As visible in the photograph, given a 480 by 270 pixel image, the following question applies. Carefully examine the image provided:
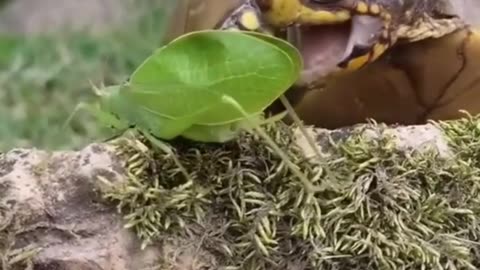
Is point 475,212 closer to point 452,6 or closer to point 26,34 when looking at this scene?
point 452,6

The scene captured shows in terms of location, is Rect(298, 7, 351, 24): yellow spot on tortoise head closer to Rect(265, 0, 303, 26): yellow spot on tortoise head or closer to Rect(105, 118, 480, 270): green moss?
Rect(265, 0, 303, 26): yellow spot on tortoise head

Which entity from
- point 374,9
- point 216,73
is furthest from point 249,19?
point 216,73

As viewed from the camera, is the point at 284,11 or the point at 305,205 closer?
the point at 305,205

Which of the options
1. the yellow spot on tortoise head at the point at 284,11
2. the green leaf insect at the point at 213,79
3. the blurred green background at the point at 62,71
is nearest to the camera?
the green leaf insect at the point at 213,79

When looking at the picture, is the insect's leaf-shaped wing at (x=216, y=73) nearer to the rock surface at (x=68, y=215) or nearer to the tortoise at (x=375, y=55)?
the rock surface at (x=68, y=215)

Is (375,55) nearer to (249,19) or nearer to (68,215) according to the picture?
(249,19)

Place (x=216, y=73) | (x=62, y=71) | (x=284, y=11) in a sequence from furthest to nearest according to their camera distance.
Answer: (x=62, y=71), (x=284, y=11), (x=216, y=73)

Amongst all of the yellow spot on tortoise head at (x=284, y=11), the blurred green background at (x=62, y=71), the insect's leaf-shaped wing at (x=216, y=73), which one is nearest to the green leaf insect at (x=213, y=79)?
the insect's leaf-shaped wing at (x=216, y=73)
